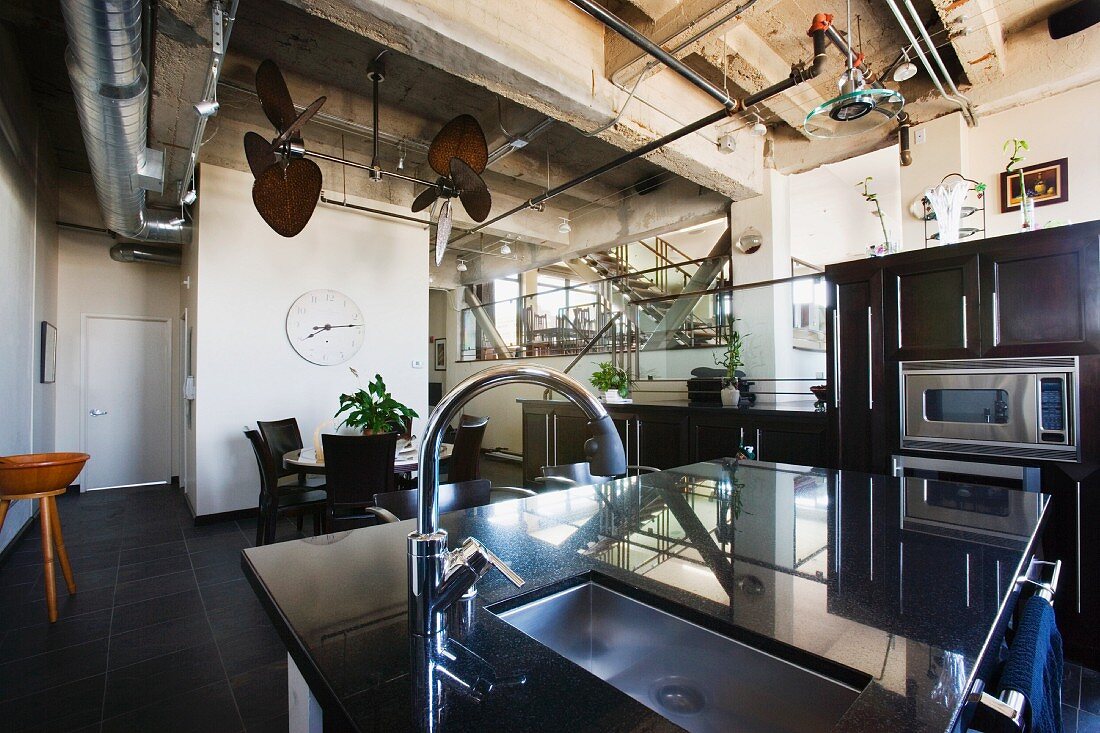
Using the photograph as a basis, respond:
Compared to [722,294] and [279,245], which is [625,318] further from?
[279,245]

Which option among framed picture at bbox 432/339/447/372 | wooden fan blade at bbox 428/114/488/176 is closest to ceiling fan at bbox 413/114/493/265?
wooden fan blade at bbox 428/114/488/176

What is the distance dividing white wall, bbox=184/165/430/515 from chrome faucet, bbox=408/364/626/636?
16.2 feet

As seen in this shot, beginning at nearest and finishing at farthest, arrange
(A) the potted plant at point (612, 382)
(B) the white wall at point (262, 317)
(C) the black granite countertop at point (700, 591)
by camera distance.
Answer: (C) the black granite countertop at point (700, 591) → (B) the white wall at point (262, 317) → (A) the potted plant at point (612, 382)

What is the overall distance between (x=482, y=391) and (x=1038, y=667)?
847 millimetres

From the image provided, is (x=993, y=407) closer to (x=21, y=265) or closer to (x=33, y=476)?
(x=33, y=476)

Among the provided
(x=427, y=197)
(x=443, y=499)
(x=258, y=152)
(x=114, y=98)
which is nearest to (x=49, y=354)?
(x=114, y=98)

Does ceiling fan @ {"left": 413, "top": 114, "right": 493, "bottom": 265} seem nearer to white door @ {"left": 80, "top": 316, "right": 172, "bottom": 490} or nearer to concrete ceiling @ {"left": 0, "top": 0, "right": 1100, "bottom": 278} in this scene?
concrete ceiling @ {"left": 0, "top": 0, "right": 1100, "bottom": 278}

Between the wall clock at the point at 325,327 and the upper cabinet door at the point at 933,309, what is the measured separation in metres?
4.81

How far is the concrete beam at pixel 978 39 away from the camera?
3.32 meters

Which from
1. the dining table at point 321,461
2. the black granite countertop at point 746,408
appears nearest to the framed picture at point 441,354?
the black granite countertop at point 746,408

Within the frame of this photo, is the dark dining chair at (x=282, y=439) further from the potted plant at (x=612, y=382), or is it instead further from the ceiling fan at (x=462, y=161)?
the potted plant at (x=612, y=382)

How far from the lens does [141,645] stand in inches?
99.3

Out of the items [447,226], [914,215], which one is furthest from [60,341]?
[914,215]

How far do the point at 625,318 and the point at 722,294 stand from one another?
122 cm
